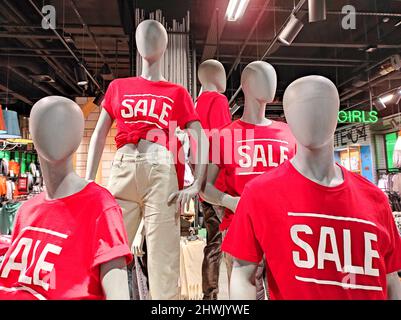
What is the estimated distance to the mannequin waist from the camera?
1476mm

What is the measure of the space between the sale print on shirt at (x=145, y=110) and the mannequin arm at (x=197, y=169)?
166 millimetres

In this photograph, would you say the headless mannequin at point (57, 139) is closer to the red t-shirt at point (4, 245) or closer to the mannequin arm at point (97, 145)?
the mannequin arm at point (97, 145)

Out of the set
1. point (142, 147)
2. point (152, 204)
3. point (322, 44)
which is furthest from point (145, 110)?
point (322, 44)

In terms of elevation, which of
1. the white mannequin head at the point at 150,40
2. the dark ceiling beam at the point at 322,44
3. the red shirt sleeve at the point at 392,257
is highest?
the dark ceiling beam at the point at 322,44

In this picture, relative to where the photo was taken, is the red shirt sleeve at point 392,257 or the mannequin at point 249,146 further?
the mannequin at point 249,146

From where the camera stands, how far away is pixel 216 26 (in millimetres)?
5562

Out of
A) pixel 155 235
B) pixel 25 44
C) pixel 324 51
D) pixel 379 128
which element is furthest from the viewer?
pixel 379 128

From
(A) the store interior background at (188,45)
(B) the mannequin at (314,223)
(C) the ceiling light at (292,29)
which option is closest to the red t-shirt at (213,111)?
(B) the mannequin at (314,223)

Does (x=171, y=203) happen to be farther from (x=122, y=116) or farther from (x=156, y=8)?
(x=156, y=8)

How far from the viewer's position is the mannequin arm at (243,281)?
0.89 metres

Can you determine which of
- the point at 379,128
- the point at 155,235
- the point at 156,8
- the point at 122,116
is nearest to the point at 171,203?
the point at 155,235

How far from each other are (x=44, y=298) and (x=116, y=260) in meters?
0.20

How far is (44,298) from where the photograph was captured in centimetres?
87
